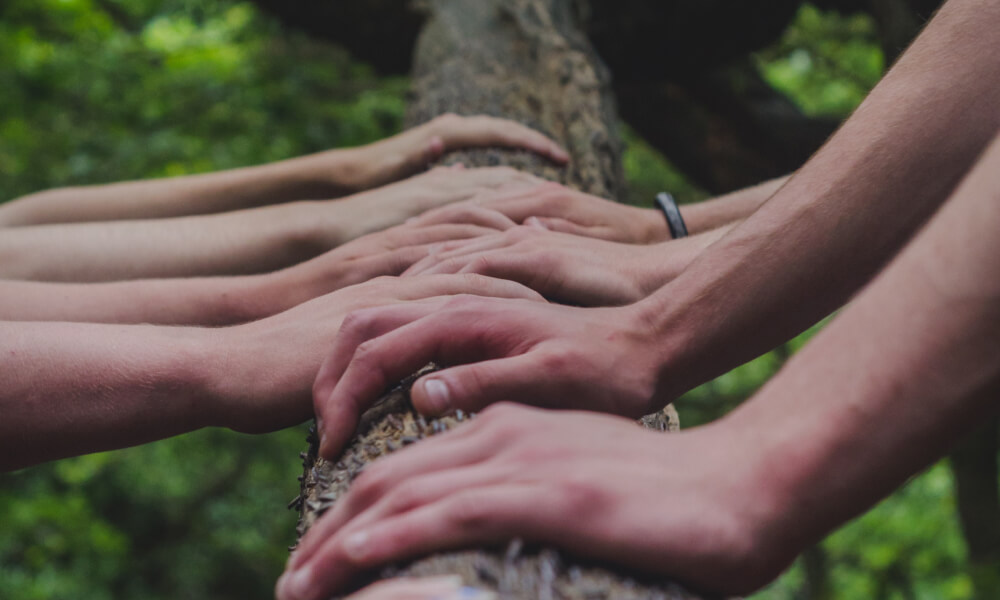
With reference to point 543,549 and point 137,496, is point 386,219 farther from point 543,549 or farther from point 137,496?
point 137,496

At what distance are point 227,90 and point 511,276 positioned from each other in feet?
11.7

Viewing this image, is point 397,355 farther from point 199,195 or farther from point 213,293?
point 199,195

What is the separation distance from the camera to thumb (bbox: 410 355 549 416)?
1185mm

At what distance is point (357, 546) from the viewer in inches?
35.1

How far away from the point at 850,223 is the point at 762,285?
0.57 feet

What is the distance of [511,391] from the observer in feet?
3.91

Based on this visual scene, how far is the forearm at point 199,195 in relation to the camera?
118 inches

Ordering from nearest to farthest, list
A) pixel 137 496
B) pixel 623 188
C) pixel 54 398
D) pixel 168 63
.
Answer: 1. pixel 54 398
2. pixel 623 188
3. pixel 168 63
4. pixel 137 496

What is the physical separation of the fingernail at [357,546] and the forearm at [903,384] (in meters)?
0.44

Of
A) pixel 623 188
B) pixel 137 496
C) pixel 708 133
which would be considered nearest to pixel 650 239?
pixel 623 188

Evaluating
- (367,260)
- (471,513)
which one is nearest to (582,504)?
(471,513)

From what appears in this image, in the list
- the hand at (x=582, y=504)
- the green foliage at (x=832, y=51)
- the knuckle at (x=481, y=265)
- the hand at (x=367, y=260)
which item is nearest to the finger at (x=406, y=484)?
the hand at (x=582, y=504)

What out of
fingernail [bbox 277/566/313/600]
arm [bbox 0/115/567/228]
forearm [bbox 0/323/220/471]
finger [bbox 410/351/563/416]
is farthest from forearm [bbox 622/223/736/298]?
arm [bbox 0/115/567/228]

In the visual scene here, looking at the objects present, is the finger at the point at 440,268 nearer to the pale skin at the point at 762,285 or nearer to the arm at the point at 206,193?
the pale skin at the point at 762,285
